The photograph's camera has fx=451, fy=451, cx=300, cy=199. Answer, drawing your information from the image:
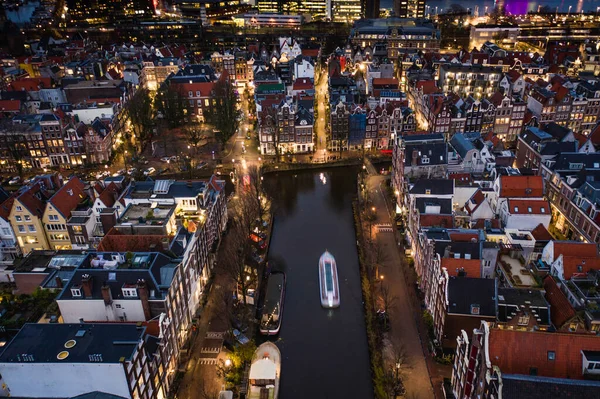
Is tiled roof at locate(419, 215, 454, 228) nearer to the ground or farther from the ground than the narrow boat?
farther from the ground

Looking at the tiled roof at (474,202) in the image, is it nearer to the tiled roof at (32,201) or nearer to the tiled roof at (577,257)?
the tiled roof at (577,257)

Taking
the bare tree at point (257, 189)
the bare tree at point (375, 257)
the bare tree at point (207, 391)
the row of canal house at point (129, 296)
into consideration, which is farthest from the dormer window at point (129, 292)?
the bare tree at point (257, 189)

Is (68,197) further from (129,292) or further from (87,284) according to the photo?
(129,292)

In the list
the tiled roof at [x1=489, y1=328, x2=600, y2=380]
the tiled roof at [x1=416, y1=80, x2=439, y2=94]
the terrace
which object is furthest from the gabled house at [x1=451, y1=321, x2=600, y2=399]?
the tiled roof at [x1=416, y1=80, x2=439, y2=94]

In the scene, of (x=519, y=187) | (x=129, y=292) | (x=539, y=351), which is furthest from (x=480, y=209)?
(x=129, y=292)

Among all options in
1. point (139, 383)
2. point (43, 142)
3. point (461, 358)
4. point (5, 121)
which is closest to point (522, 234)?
point (461, 358)

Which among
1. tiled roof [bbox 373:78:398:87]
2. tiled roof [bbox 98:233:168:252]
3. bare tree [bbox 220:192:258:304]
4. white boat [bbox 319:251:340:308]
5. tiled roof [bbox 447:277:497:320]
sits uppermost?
tiled roof [bbox 373:78:398:87]

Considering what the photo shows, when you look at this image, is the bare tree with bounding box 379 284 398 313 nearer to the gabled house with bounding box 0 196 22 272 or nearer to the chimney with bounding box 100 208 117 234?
the chimney with bounding box 100 208 117 234
